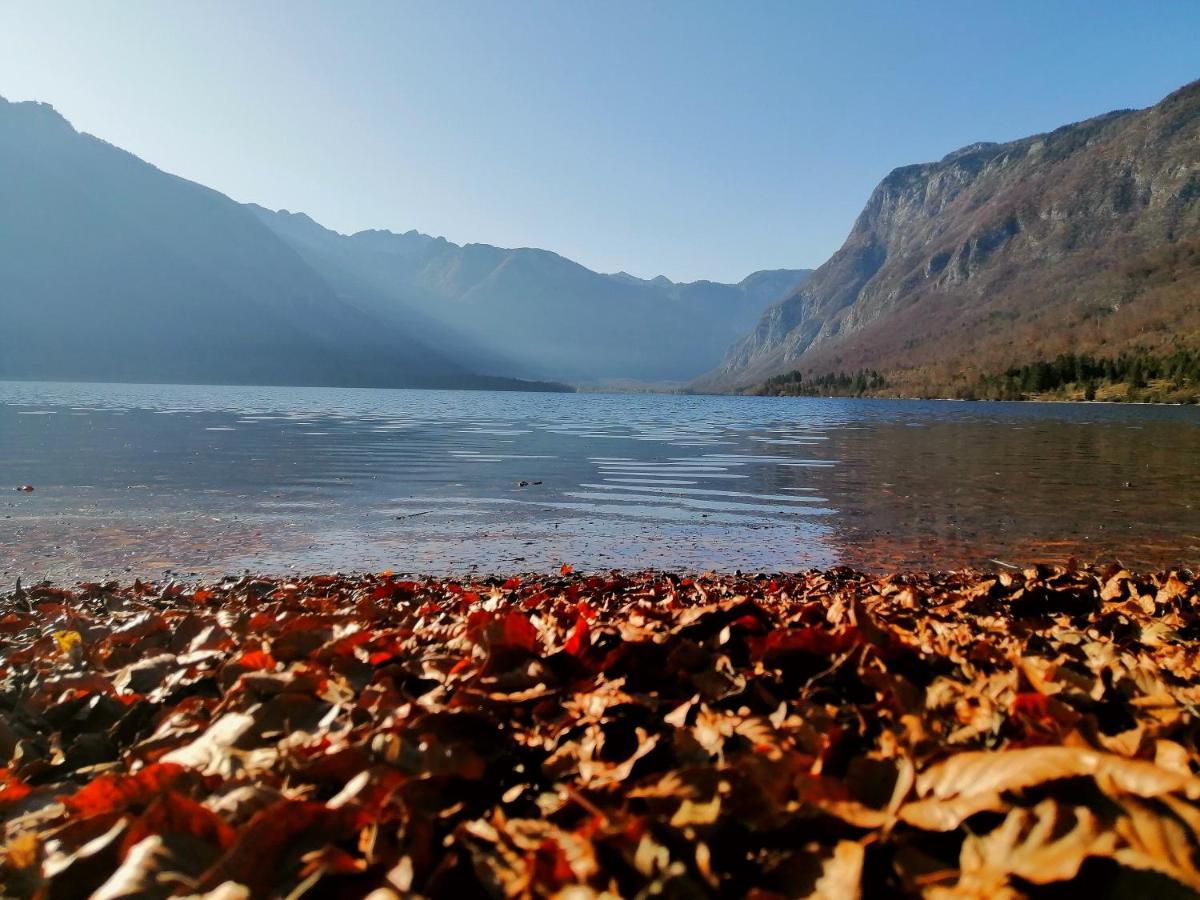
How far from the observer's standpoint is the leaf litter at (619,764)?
59.9 inches

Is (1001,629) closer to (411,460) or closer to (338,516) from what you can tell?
(338,516)

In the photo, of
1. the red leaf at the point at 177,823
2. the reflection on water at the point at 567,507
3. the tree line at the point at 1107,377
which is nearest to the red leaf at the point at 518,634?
the red leaf at the point at 177,823

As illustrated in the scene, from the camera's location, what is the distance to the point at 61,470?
20875 mm

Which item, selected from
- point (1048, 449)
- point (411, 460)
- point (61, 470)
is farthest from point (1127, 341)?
point (61, 470)

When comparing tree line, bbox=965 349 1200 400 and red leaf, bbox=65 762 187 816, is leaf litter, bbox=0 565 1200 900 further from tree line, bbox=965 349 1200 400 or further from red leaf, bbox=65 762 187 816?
tree line, bbox=965 349 1200 400

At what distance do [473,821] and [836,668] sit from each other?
137cm

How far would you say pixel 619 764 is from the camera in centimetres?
207

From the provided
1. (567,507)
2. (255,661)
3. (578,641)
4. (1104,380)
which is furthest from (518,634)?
(1104,380)

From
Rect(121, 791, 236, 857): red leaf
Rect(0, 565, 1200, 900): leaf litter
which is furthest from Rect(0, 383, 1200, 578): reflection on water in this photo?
Rect(121, 791, 236, 857): red leaf

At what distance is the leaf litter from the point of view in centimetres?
152

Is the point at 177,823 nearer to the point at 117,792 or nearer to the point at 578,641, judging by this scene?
the point at 117,792

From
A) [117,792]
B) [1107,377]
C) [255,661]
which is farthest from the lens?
[1107,377]

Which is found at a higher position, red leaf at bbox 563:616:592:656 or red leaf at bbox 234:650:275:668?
red leaf at bbox 563:616:592:656

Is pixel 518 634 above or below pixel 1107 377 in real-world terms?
below
